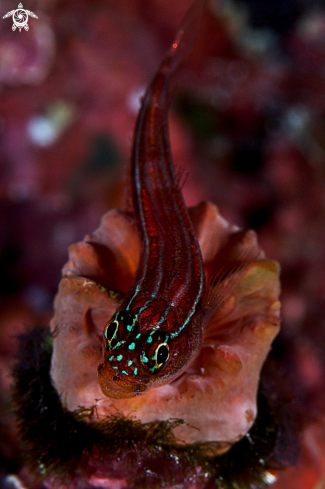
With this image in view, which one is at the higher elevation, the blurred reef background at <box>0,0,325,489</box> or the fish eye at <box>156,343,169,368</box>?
the blurred reef background at <box>0,0,325,489</box>

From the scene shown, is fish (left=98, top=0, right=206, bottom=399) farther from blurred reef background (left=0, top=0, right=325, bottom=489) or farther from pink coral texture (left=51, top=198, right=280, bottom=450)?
blurred reef background (left=0, top=0, right=325, bottom=489)

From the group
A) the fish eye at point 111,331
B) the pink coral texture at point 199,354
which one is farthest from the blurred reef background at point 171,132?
the fish eye at point 111,331

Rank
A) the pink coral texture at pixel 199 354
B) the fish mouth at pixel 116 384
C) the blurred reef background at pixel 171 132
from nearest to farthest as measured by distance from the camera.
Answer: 1. the fish mouth at pixel 116 384
2. the pink coral texture at pixel 199 354
3. the blurred reef background at pixel 171 132

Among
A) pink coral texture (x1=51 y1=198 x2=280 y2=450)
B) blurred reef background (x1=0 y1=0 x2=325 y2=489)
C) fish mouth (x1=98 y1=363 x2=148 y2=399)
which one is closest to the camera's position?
fish mouth (x1=98 y1=363 x2=148 y2=399)

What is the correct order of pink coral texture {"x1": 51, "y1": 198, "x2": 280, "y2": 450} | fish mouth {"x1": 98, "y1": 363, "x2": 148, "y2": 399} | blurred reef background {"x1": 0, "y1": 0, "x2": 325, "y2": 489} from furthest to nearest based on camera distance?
blurred reef background {"x1": 0, "y1": 0, "x2": 325, "y2": 489} → pink coral texture {"x1": 51, "y1": 198, "x2": 280, "y2": 450} → fish mouth {"x1": 98, "y1": 363, "x2": 148, "y2": 399}

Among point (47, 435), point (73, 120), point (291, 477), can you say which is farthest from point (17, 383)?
point (73, 120)

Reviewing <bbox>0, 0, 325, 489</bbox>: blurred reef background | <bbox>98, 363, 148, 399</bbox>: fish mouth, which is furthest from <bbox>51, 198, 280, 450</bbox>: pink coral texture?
<bbox>0, 0, 325, 489</bbox>: blurred reef background

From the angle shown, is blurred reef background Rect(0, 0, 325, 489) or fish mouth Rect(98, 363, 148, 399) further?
blurred reef background Rect(0, 0, 325, 489)

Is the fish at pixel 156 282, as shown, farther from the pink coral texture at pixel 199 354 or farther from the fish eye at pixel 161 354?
the pink coral texture at pixel 199 354
